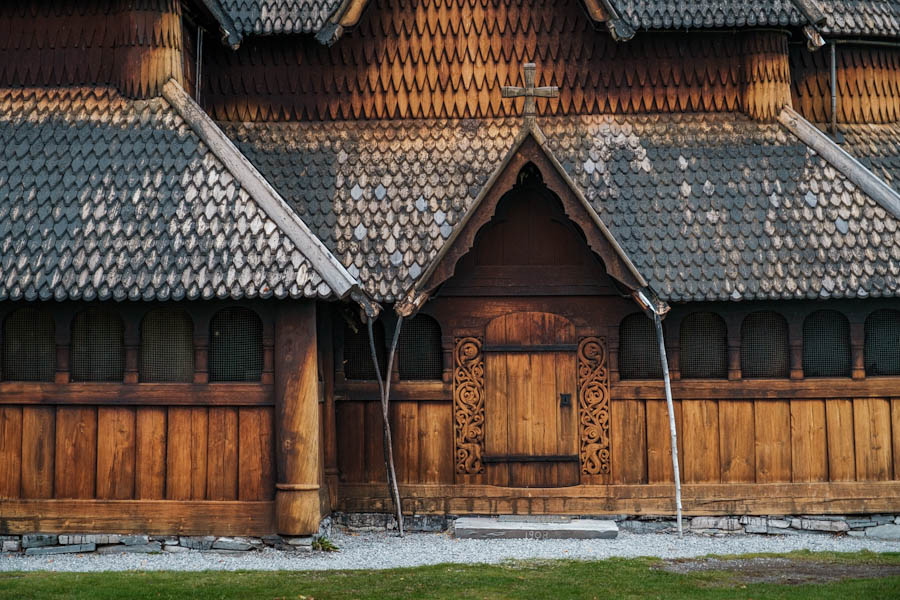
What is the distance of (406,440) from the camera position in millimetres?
13992

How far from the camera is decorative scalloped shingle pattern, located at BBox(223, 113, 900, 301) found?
13.5 meters

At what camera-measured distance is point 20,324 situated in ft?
42.4

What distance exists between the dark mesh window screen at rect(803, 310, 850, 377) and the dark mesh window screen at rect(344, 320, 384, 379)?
5.18 meters

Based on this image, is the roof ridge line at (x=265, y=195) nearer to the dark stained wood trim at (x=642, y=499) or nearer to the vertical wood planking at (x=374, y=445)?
the vertical wood planking at (x=374, y=445)

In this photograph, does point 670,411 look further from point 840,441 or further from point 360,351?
point 360,351

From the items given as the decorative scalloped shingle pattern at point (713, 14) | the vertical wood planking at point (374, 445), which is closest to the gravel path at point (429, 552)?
the vertical wood planking at point (374, 445)

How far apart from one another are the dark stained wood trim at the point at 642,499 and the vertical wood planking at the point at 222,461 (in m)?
2.32

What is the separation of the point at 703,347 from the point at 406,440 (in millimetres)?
3779

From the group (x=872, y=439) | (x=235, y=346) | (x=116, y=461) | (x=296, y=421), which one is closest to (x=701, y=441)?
(x=872, y=439)

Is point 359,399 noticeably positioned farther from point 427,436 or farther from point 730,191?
point 730,191

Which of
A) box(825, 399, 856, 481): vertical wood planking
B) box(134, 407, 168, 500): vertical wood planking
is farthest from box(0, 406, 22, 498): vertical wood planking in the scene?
box(825, 399, 856, 481): vertical wood planking

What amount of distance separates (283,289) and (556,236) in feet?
12.2

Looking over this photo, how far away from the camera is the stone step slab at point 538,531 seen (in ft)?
43.1

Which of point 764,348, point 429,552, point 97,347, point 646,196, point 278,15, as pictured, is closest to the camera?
point 429,552
